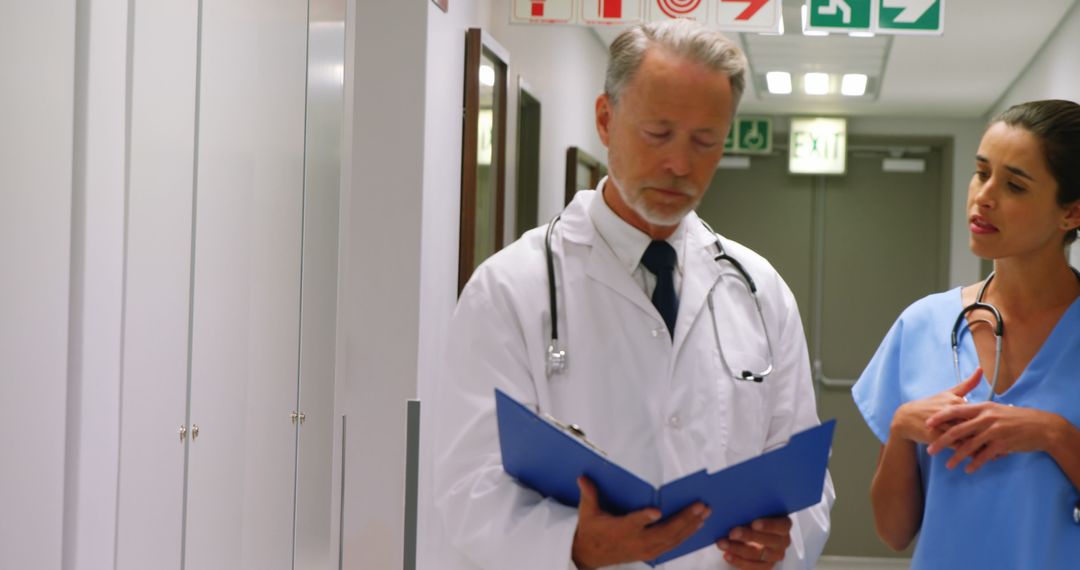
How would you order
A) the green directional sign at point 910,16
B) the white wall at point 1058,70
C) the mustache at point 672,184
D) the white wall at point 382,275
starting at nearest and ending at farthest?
the mustache at point 672,184, the white wall at point 382,275, the green directional sign at point 910,16, the white wall at point 1058,70

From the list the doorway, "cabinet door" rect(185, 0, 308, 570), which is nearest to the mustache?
"cabinet door" rect(185, 0, 308, 570)

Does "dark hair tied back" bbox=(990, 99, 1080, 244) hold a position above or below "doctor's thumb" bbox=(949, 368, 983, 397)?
above

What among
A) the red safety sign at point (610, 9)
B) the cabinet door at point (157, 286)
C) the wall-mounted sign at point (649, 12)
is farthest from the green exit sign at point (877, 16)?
the cabinet door at point (157, 286)

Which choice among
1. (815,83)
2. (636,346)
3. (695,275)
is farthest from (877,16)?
(815,83)

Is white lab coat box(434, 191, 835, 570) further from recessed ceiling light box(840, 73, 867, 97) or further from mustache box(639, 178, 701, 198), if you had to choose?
recessed ceiling light box(840, 73, 867, 97)

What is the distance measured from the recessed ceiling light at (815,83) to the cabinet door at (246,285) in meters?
4.01

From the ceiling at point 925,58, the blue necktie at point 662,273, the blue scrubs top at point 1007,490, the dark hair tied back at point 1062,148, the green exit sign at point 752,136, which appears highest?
the ceiling at point 925,58

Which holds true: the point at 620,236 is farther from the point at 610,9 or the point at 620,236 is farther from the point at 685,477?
the point at 610,9

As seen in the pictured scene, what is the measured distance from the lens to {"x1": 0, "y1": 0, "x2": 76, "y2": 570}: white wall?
1703 millimetres

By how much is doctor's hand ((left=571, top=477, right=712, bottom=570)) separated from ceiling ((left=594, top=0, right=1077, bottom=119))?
12.0 feet

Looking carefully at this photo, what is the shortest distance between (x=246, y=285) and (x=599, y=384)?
133cm

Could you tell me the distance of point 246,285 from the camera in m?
2.68

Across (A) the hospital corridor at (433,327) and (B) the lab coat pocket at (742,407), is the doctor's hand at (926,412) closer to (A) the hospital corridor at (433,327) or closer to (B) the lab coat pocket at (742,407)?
(A) the hospital corridor at (433,327)

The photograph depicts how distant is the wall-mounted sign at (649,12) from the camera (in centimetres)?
394
